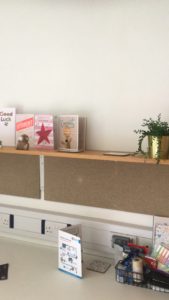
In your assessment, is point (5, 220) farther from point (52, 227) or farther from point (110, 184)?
point (110, 184)

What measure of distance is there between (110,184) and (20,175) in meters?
0.59

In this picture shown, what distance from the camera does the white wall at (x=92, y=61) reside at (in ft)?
5.10

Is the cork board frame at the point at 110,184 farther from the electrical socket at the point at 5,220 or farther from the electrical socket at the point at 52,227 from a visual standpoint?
the electrical socket at the point at 5,220

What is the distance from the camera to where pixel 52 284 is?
141 centimetres

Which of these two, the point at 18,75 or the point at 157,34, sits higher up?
the point at 157,34

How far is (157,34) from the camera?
5.02ft

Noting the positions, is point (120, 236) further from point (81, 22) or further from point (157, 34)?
point (81, 22)

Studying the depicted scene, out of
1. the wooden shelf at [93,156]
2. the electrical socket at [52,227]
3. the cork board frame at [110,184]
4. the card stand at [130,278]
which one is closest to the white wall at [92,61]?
the cork board frame at [110,184]

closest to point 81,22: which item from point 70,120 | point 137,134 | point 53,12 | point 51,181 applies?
point 53,12

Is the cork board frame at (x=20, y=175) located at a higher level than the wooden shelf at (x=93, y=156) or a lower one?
lower

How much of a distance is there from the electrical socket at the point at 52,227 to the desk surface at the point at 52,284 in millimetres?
145

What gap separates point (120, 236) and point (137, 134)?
56 centimetres

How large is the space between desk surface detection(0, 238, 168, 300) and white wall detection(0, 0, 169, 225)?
0.68 meters

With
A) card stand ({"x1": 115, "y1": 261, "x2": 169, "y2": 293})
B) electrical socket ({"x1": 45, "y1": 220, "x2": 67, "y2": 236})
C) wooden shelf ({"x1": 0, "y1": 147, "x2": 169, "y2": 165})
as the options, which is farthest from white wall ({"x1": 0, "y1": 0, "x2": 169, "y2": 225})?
card stand ({"x1": 115, "y1": 261, "x2": 169, "y2": 293})
